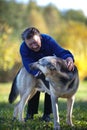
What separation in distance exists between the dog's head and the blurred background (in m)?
24.7

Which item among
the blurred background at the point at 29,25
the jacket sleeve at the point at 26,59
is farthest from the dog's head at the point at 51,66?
the blurred background at the point at 29,25

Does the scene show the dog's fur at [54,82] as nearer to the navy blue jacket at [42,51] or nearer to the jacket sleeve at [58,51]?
the navy blue jacket at [42,51]

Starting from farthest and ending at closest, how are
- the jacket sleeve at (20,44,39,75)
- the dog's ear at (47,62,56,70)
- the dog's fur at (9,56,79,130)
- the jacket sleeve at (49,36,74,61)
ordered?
the jacket sleeve at (20,44,39,75) < the jacket sleeve at (49,36,74,61) < the dog's fur at (9,56,79,130) < the dog's ear at (47,62,56,70)

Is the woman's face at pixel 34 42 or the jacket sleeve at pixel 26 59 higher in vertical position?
the woman's face at pixel 34 42

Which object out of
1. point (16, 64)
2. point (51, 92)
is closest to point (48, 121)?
point (51, 92)

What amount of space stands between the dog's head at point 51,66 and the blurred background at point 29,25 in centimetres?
2466

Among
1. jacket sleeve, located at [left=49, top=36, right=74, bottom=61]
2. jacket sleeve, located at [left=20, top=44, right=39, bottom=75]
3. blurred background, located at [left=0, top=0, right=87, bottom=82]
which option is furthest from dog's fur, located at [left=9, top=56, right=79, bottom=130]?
blurred background, located at [left=0, top=0, right=87, bottom=82]

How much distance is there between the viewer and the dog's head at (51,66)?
7965 mm

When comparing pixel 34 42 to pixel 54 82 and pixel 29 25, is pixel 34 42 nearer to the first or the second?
pixel 54 82

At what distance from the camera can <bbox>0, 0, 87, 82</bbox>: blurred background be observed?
3553cm

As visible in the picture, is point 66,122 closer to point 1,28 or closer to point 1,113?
point 1,113

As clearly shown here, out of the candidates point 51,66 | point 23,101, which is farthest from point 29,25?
point 51,66

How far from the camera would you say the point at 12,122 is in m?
9.05

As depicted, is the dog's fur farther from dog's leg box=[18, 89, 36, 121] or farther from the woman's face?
the woman's face
